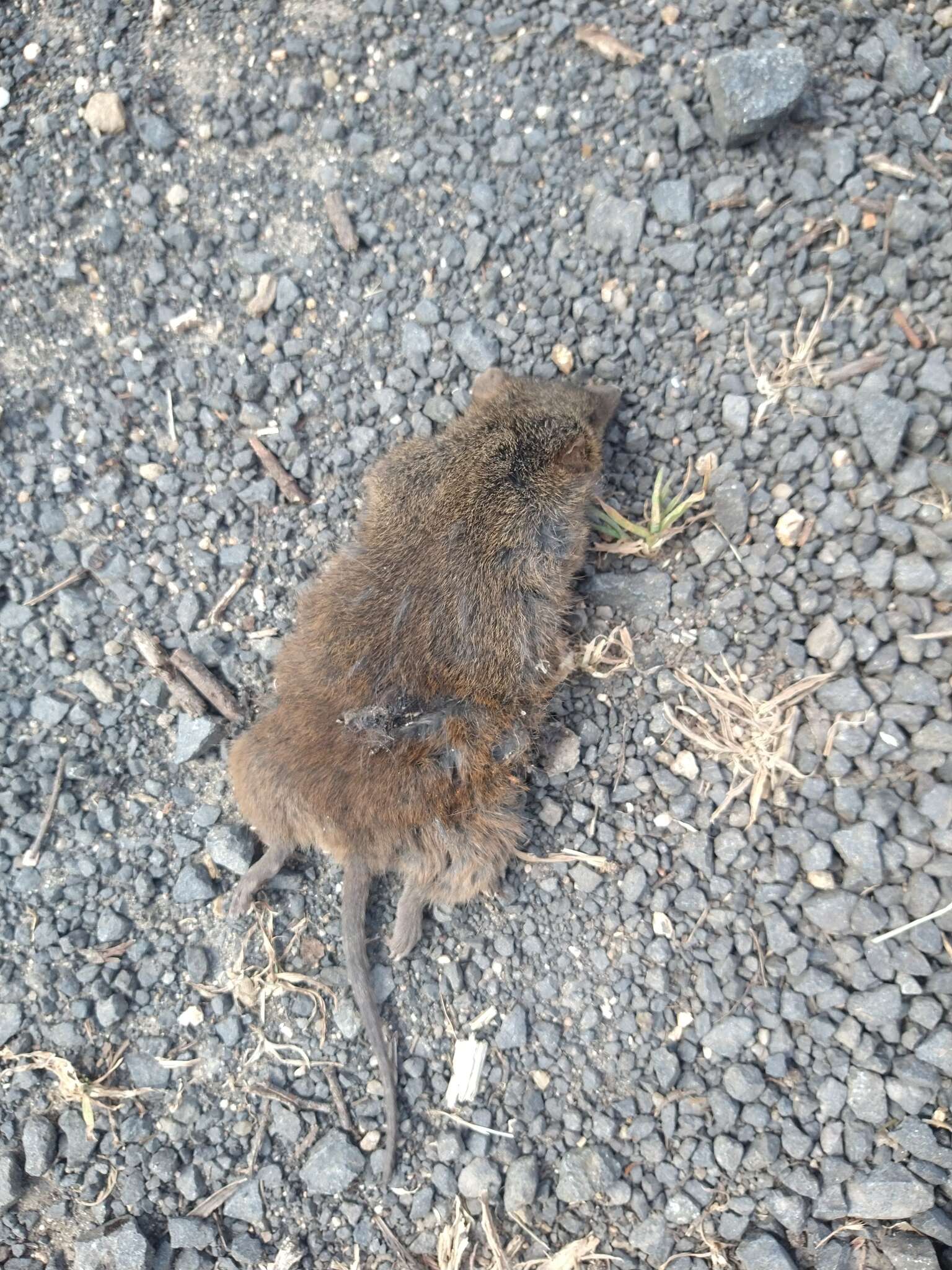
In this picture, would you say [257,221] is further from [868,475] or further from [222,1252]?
[222,1252]

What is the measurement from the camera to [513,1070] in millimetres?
3191

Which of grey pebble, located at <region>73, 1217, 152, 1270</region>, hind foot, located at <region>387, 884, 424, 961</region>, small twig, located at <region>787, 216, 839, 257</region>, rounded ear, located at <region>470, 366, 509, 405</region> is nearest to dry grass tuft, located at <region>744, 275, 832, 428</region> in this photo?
small twig, located at <region>787, 216, 839, 257</region>

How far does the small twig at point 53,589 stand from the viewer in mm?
3572

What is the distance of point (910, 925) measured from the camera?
9.84ft

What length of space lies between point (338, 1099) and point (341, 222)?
342 cm

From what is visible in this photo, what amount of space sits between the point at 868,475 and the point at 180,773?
291 centimetres

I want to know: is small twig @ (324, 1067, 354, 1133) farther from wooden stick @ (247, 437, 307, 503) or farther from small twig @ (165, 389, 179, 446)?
small twig @ (165, 389, 179, 446)

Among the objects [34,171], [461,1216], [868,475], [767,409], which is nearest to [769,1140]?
[461,1216]

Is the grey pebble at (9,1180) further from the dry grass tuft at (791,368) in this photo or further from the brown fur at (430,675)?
the dry grass tuft at (791,368)

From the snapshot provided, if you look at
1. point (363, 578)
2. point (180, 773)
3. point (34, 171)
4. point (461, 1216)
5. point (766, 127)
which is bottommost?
point (461, 1216)

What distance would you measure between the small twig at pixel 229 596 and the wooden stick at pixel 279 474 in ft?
1.12

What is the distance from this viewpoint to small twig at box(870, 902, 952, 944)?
2973mm

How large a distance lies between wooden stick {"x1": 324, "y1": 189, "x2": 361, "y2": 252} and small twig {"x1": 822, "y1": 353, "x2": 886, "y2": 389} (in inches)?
77.9

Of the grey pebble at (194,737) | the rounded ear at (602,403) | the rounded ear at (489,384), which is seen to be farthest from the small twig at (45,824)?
the rounded ear at (602,403)
